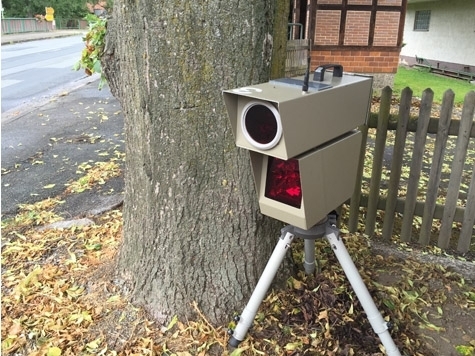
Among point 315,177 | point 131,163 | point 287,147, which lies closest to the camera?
point 287,147

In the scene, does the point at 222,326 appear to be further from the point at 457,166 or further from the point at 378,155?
the point at 457,166

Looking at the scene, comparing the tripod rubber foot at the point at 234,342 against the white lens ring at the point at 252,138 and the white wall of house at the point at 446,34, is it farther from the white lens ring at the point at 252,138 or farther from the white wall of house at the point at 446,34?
the white wall of house at the point at 446,34

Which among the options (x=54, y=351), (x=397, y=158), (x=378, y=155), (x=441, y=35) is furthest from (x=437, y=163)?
(x=441, y=35)

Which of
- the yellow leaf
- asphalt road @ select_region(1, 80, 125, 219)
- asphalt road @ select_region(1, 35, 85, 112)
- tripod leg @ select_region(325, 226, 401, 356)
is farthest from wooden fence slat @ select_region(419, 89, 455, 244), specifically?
asphalt road @ select_region(1, 35, 85, 112)

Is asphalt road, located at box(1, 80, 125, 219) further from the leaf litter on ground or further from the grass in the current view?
the grass

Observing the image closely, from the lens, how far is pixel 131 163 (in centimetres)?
211

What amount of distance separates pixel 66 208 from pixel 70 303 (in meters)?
1.59

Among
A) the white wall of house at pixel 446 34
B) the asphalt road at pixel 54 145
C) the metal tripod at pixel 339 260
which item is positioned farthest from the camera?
the white wall of house at pixel 446 34

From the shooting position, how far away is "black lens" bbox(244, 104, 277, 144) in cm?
139

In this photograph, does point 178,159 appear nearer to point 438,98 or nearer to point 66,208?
point 66,208

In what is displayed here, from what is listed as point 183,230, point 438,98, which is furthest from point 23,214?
point 438,98

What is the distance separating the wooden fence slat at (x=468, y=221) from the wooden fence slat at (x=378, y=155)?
625 millimetres

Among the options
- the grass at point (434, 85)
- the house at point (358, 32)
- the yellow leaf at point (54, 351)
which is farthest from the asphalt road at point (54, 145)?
the grass at point (434, 85)

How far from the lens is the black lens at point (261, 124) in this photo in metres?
1.39
